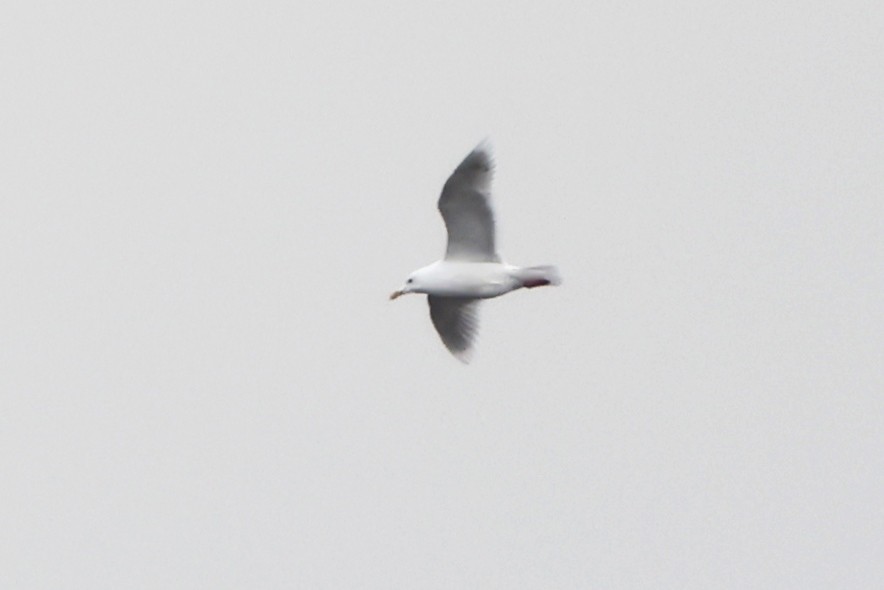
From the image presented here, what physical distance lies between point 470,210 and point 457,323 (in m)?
1.94

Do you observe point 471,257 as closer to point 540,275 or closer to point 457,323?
point 540,275

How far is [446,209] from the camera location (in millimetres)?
25594

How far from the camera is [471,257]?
26.0 meters

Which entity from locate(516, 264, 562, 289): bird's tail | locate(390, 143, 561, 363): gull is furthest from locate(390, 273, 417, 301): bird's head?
locate(516, 264, 562, 289): bird's tail

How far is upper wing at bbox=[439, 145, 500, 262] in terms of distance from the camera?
25250 mm

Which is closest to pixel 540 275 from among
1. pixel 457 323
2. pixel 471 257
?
pixel 471 257

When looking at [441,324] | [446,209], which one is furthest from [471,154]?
[441,324]

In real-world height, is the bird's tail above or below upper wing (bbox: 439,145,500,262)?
below

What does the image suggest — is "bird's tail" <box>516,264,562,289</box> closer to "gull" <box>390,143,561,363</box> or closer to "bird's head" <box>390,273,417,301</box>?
"gull" <box>390,143,561,363</box>

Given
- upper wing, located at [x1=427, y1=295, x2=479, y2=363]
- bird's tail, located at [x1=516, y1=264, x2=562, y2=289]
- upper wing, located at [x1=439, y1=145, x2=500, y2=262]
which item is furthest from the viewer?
upper wing, located at [x1=427, y1=295, x2=479, y2=363]

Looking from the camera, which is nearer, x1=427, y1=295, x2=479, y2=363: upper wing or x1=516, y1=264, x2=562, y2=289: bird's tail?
x1=516, y1=264, x2=562, y2=289: bird's tail

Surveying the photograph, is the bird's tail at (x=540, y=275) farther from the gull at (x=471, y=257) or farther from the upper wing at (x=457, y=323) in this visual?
the upper wing at (x=457, y=323)

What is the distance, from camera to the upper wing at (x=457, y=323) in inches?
1065

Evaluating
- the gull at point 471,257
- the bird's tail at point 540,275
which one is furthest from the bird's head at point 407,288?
the bird's tail at point 540,275
